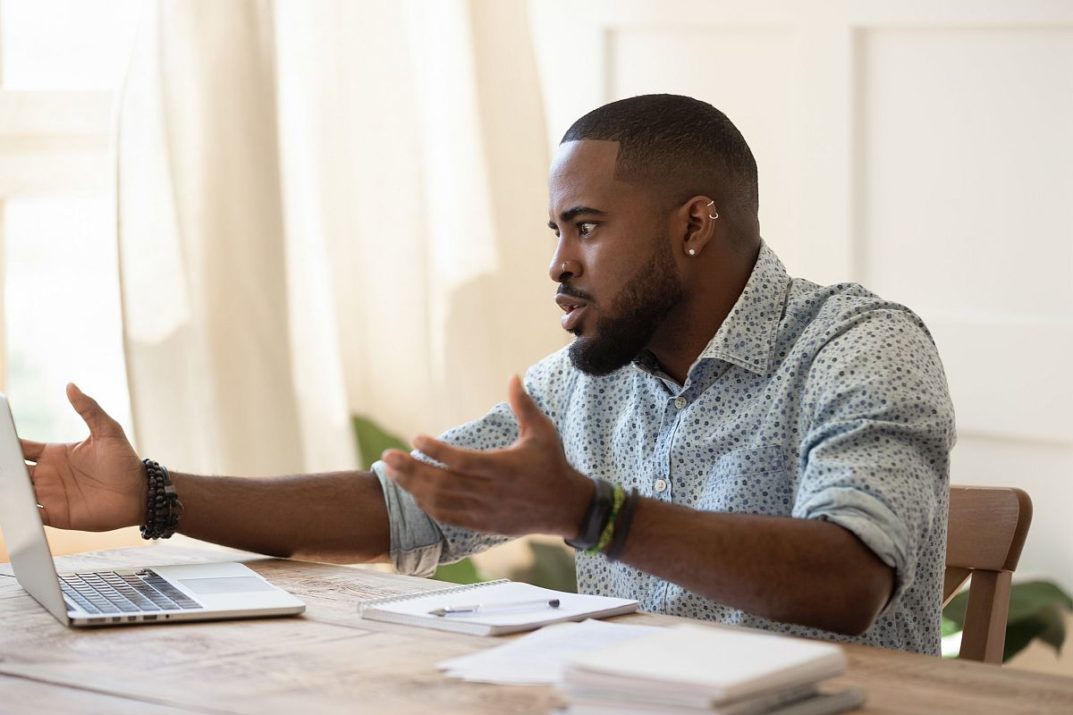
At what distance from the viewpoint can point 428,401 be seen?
2.75m

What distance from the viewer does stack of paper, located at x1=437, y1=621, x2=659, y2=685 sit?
1.17m

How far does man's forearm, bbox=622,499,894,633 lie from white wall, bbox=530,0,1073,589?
1.25 meters

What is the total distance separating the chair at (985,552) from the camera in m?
1.62

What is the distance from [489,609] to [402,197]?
1433 millimetres

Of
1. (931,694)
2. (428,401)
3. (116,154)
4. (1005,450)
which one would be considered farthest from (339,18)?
(931,694)

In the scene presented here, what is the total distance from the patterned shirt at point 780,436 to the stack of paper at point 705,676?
0.29m

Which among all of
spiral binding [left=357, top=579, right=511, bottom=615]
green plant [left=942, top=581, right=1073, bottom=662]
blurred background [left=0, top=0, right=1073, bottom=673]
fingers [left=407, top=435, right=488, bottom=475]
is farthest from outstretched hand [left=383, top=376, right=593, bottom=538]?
green plant [left=942, top=581, right=1073, bottom=662]

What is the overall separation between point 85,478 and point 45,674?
0.52 meters

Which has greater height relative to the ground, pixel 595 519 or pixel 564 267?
pixel 564 267

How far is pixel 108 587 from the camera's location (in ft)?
5.08

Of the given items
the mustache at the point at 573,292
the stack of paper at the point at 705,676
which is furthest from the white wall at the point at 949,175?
the stack of paper at the point at 705,676

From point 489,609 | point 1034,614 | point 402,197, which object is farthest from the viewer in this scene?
point 402,197

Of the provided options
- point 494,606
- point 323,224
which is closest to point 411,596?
point 494,606

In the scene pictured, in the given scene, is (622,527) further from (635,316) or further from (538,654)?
(635,316)
